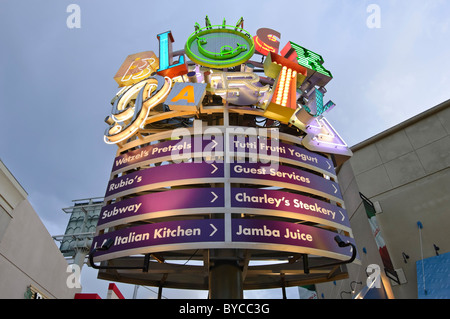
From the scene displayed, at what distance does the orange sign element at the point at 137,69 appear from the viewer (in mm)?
12234

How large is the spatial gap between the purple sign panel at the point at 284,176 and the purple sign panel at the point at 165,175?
0.59 meters

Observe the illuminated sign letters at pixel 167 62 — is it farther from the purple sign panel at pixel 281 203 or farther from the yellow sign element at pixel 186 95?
the purple sign panel at pixel 281 203

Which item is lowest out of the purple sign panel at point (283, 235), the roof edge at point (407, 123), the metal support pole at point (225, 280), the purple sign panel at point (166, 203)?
the metal support pole at point (225, 280)

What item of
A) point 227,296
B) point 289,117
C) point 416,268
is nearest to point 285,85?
point 289,117

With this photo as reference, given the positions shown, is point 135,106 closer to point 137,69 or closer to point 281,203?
point 137,69

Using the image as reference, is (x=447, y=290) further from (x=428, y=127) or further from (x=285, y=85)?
(x=285, y=85)

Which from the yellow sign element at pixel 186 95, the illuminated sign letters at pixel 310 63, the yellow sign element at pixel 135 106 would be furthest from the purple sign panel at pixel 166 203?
the illuminated sign letters at pixel 310 63

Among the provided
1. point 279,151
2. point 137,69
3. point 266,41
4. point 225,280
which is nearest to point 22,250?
point 225,280

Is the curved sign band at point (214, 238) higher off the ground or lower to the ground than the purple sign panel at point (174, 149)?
lower

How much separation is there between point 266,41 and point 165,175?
768cm

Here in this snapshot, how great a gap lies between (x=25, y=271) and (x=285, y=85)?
34.3ft

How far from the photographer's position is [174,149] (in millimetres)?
9516

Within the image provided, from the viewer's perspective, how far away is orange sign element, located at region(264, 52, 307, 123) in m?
10.2

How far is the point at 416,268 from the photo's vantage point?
37.8 feet
